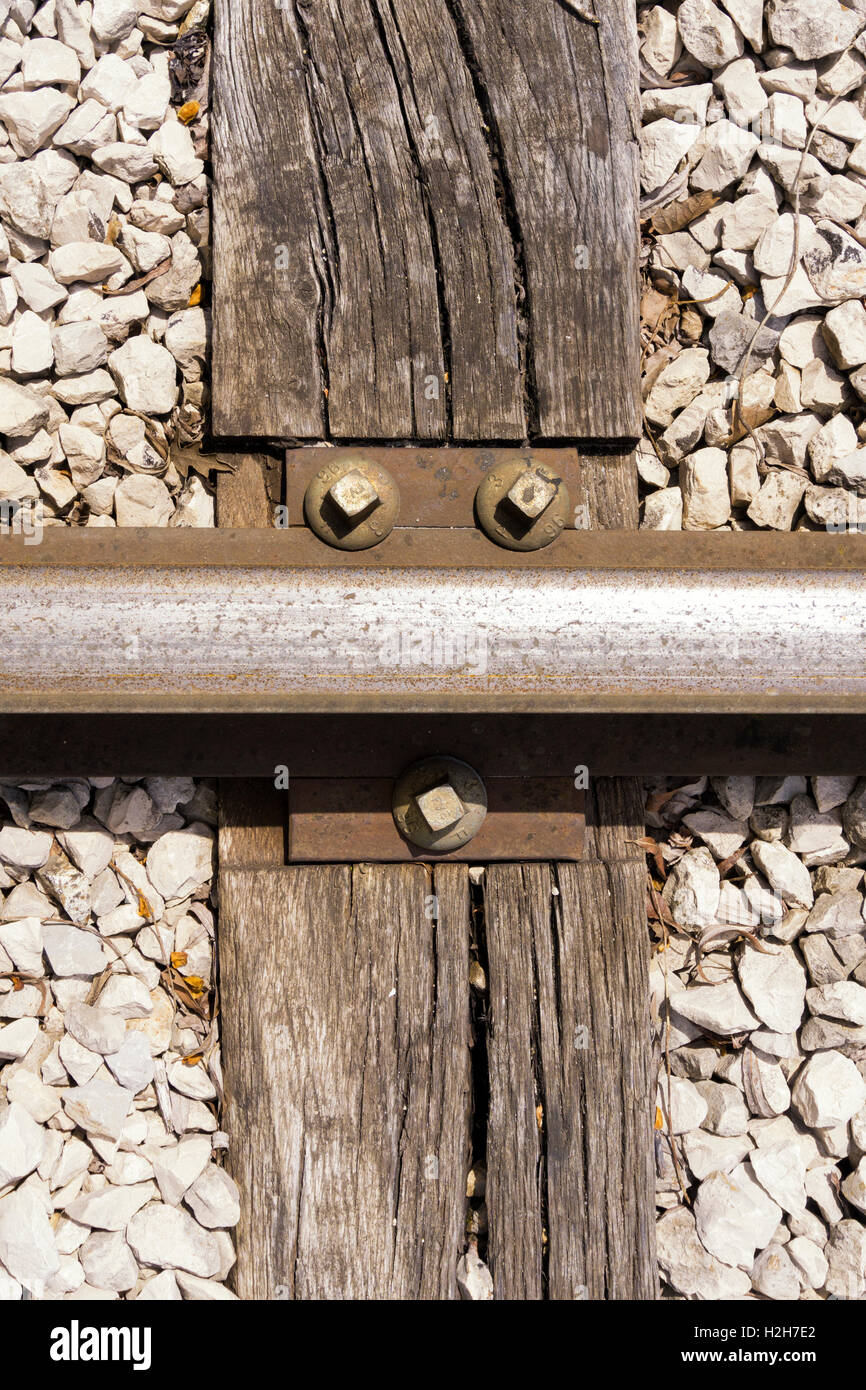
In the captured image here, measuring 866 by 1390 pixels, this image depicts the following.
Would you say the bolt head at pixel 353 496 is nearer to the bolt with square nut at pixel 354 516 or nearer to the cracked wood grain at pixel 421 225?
the bolt with square nut at pixel 354 516

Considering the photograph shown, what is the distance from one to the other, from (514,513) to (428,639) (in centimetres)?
34

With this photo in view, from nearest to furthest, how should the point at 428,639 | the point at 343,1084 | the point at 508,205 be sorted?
the point at 428,639
the point at 343,1084
the point at 508,205

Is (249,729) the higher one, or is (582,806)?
(249,729)

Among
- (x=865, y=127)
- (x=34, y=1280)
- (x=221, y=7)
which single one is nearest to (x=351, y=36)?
(x=221, y=7)

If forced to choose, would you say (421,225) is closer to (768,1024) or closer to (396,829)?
(396,829)

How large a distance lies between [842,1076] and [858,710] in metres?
0.86

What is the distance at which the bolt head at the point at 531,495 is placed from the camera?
5.68 ft

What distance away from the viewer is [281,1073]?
183 cm

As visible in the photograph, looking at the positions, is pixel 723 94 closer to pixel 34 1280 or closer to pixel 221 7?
pixel 221 7

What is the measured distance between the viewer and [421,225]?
191cm

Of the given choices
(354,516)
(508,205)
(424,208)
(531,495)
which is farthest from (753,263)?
(354,516)

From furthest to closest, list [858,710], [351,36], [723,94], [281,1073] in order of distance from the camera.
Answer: [723,94], [351,36], [281,1073], [858,710]

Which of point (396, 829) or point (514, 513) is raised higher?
point (514, 513)

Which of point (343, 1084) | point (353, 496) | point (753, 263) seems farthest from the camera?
point (753, 263)
